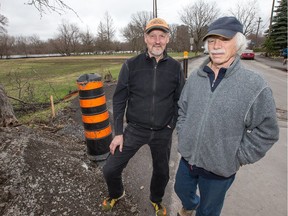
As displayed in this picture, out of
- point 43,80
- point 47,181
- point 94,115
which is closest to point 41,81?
point 43,80

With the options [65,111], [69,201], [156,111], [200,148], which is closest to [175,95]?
[156,111]

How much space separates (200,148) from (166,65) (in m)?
0.99

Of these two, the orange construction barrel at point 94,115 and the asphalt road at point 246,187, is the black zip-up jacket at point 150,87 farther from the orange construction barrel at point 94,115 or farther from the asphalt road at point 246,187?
the asphalt road at point 246,187

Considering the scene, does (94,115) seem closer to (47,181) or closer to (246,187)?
(47,181)

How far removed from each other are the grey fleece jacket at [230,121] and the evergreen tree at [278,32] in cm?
3546

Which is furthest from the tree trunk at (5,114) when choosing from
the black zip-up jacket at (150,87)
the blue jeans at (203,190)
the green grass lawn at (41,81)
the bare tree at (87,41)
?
the bare tree at (87,41)

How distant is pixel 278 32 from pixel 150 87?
122ft

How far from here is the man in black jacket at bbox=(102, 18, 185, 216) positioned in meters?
2.31

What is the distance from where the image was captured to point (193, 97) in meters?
1.90

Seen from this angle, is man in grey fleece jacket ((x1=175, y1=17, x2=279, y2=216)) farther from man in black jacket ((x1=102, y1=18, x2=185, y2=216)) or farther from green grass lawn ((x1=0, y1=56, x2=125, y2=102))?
green grass lawn ((x1=0, y1=56, x2=125, y2=102))

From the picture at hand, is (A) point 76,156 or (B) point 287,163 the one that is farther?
(B) point 287,163

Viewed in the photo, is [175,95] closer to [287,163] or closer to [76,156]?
[76,156]

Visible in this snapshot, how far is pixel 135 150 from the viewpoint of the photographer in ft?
8.14

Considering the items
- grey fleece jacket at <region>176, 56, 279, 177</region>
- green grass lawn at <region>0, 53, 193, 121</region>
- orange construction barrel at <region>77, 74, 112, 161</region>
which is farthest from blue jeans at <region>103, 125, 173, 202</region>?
green grass lawn at <region>0, 53, 193, 121</region>
